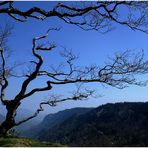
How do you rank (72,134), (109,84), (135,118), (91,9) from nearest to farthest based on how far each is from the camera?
(91,9)
(109,84)
(135,118)
(72,134)

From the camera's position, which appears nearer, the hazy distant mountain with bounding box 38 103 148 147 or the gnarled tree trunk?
the gnarled tree trunk

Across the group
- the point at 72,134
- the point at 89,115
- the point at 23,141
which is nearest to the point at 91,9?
the point at 23,141

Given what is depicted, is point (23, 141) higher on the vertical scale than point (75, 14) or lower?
lower

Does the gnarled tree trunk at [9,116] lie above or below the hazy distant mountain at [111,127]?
above

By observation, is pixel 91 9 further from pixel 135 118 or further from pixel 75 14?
pixel 135 118

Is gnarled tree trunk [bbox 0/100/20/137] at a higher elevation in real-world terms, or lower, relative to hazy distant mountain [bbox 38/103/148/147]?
higher

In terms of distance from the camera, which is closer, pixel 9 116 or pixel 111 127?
pixel 9 116

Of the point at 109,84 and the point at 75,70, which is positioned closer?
the point at 109,84

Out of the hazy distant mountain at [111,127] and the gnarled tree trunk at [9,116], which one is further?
the hazy distant mountain at [111,127]
